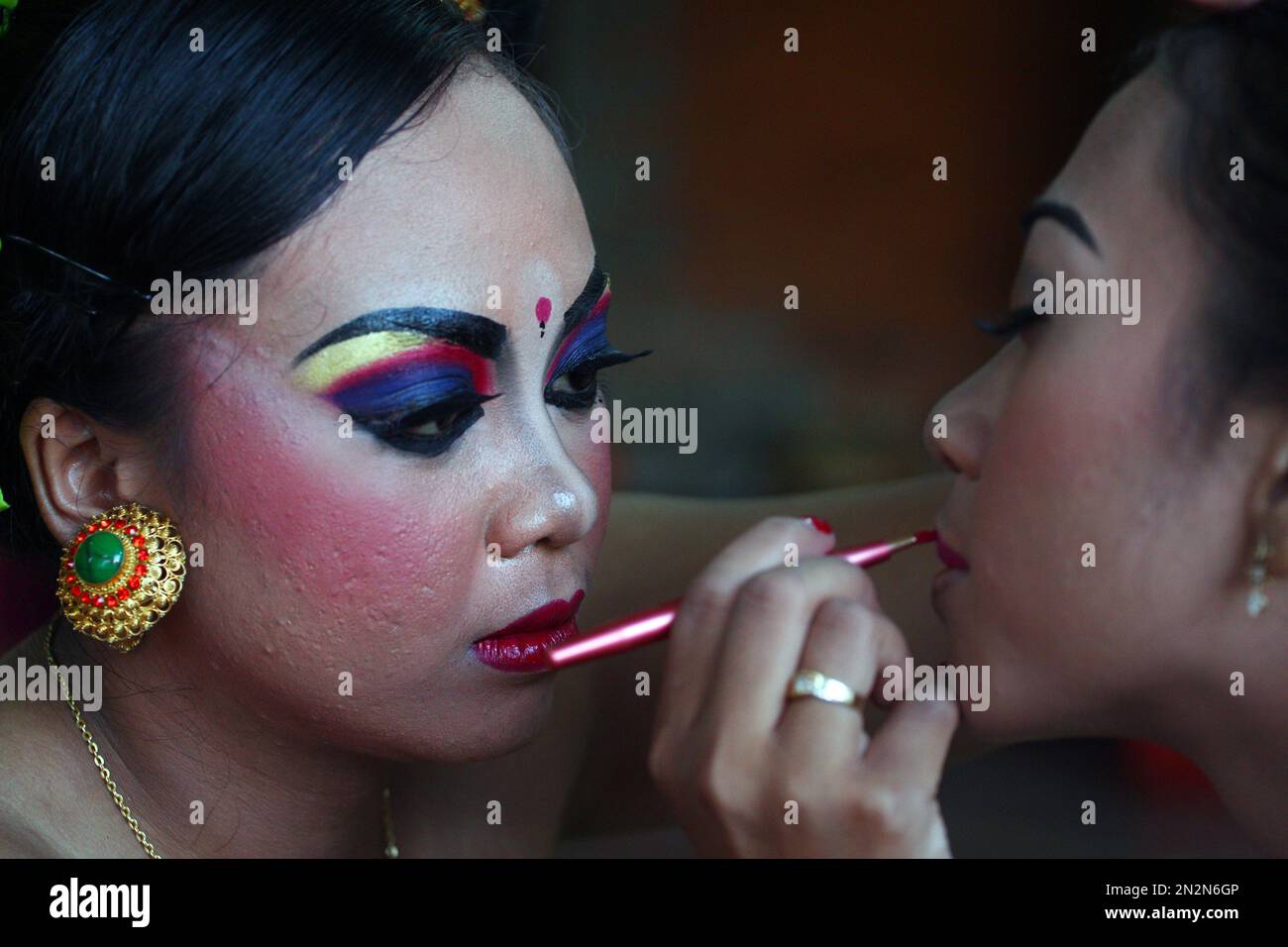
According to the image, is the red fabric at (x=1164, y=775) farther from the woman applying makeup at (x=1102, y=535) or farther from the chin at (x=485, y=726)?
the chin at (x=485, y=726)

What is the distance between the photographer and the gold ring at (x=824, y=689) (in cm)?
90

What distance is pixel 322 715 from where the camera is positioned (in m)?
1.07

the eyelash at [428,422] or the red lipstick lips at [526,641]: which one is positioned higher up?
the eyelash at [428,422]

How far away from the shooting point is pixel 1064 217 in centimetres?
96

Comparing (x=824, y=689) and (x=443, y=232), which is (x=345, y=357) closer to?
(x=443, y=232)

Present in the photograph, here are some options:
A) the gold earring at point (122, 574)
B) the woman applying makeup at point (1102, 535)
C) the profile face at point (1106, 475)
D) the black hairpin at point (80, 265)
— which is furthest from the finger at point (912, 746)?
the black hairpin at point (80, 265)

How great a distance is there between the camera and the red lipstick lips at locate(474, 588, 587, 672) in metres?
1.08

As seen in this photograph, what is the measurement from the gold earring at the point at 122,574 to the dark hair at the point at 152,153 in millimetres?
67

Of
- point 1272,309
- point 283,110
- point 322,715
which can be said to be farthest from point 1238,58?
point 322,715

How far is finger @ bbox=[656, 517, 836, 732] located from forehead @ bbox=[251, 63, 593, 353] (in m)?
0.29

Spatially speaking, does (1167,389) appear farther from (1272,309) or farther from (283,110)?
(283,110)
